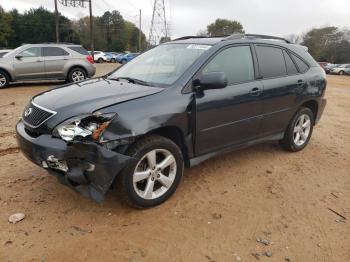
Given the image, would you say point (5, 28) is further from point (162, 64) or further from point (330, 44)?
point (162, 64)

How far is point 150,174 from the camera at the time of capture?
3.31m

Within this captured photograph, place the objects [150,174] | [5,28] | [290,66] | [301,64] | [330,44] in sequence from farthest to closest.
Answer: [330,44] < [5,28] < [301,64] < [290,66] < [150,174]

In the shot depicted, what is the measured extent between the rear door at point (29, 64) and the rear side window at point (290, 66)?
30.5 feet

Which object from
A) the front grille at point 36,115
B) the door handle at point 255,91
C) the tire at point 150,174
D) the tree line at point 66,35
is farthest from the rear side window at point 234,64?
the tree line at point 66,35

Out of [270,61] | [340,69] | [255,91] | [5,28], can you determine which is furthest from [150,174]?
[5,28]

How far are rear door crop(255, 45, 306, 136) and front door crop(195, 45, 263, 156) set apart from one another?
0.17m

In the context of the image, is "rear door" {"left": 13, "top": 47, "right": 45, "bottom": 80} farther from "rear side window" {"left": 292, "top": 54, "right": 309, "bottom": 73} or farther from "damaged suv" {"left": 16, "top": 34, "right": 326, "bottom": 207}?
"rear side window" {"left": 292, "top": 54, "right": 309, "bottom": 73}

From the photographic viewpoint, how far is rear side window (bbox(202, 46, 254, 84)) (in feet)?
12.5

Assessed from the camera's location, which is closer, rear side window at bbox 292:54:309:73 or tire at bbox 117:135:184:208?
tire at bbox 117:135:184:208

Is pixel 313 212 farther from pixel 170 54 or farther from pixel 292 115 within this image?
pixel 170 54

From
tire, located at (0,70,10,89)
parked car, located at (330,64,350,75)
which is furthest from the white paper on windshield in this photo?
parked car, located at (330,64,350,75)

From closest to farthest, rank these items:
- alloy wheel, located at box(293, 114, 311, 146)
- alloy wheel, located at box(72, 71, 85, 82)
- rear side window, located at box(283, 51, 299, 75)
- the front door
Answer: the front door → rear side window, located at box(283, 51, 299, 75) → alloy wheel, located at box(293, 114, 311, 146) → alloy wheel, located at box(72, 71, 85, 82)

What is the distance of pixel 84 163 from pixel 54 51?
10061 millimetres

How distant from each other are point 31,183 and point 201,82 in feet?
7.39
